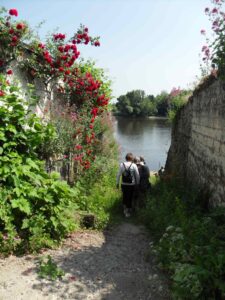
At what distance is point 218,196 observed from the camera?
16.7ft

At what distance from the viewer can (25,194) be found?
481cm

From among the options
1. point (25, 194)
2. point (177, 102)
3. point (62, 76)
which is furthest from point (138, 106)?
point (25, 194)

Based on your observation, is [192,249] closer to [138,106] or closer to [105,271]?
[105,271]

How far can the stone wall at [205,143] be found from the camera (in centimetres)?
512

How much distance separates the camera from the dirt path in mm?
3602

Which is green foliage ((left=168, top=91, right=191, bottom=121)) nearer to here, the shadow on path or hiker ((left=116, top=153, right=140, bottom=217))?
hiker ((left=116, top=153, right=140, bottom=217))

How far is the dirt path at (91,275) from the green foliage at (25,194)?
26 centimetres

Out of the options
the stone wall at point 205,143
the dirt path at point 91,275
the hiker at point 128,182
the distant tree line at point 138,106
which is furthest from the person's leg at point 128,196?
the distant tree line at point 138,106

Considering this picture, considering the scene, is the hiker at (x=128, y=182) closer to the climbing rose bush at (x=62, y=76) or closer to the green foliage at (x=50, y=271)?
the climbing rose bush at (x=62, y=76)

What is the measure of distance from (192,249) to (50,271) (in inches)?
65.9

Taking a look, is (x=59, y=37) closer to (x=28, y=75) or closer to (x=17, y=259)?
(x=28, y=75)

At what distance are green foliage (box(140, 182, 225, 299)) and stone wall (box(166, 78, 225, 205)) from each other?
0.49m

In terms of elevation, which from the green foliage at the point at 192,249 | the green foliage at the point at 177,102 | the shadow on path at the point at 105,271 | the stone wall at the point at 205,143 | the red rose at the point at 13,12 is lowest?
the shadow on path at the point at 105,271

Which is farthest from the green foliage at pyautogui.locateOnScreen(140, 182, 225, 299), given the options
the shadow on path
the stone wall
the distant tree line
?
the distant tree line
